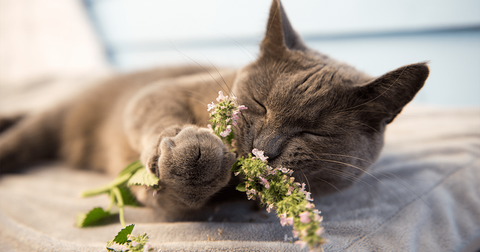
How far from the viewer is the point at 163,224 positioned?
0.83m

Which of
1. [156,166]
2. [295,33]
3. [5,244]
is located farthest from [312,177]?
[5,244]

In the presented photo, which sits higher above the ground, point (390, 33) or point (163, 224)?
point (390, 33)

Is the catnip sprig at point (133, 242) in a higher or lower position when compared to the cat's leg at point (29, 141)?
higher

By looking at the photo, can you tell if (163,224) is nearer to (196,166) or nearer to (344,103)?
(196,166)

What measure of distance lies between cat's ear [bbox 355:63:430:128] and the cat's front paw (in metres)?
0.49

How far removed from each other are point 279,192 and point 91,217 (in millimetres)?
701

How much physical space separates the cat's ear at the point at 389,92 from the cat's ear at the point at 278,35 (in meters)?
0.32

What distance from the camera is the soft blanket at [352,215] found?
77 centimetres

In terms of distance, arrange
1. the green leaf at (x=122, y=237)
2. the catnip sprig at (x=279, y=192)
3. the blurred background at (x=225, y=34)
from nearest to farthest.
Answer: the catnip sprig at (x=279, y=192) < the green leaf at (x=122, y=237) < the blurred background at (x=225, y=34)

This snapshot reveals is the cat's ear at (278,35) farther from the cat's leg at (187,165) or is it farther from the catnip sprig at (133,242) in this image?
the catnip sprig at (133,242)

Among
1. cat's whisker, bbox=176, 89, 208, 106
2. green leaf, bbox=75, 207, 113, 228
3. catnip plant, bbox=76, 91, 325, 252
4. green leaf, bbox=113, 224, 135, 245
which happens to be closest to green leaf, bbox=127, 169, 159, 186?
catnip plant, bbox=76, 91, 325, 252

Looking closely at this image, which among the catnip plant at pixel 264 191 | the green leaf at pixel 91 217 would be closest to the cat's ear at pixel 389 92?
the catnip plant at pixel 264 191

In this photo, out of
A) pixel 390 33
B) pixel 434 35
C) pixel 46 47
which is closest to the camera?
pixel 434 35

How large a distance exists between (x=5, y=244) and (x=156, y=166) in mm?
574
